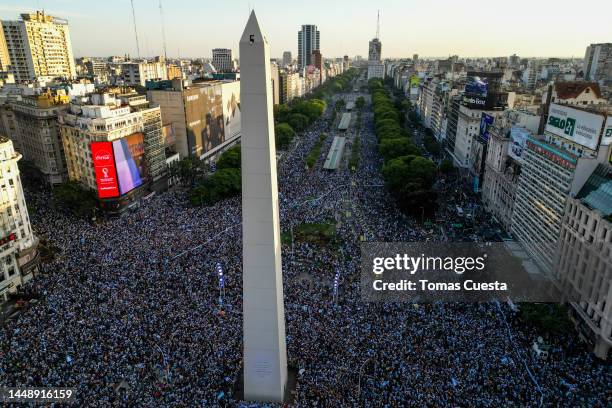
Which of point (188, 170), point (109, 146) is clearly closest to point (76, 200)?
point (109, 146)

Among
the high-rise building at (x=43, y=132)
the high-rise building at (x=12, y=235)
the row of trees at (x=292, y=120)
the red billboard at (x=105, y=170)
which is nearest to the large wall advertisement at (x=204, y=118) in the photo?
the row of trees at (x=292, y=120)

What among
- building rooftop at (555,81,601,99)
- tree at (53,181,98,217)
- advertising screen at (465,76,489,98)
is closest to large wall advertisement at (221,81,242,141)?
tree at (53,181,98,217)

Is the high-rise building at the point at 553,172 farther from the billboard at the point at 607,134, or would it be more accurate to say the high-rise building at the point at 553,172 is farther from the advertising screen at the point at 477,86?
the advertising screen at the point at 477,86

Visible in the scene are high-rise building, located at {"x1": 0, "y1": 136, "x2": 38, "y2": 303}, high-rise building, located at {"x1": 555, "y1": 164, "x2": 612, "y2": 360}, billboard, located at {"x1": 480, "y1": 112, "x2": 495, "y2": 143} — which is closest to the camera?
high-rise building, located at {"x1": 555, "y1": 164, "x2": 612, "y2": 360}

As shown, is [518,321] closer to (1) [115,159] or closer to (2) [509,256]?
(2) [509,256]

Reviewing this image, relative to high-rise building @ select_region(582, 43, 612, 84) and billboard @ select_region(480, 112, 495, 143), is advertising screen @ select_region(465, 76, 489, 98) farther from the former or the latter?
high-rise building @ select_region(582, 43, 612, 84)

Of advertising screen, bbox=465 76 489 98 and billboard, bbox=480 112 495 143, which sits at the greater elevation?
advertising screen, bbox=465 76 489 98

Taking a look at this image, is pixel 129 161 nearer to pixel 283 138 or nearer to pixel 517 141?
pixel 283 138
